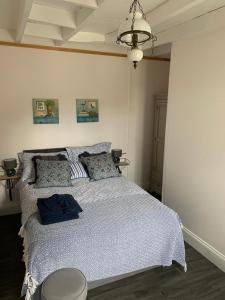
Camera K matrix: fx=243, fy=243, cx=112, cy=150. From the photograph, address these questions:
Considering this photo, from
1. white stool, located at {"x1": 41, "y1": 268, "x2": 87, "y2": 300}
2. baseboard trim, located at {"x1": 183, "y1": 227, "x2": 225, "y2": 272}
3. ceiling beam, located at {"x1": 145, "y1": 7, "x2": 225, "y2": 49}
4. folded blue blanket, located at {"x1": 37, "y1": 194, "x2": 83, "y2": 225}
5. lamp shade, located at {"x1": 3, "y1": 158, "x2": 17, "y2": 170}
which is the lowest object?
baseboard trim, located at {"x1": 183, "y1": 227, "x2": 225, "y2": 272}

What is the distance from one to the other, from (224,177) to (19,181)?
246 centimetres

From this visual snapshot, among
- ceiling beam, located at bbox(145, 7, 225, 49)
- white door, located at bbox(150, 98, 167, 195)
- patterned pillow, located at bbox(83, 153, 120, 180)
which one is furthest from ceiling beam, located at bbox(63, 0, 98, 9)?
white door, located at bbox(150, 98, 167, 195)

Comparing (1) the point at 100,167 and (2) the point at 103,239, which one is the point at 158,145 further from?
(2) the point at 103,239

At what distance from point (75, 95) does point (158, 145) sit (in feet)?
5.44

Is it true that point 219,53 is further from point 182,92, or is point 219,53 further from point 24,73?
point 24,73

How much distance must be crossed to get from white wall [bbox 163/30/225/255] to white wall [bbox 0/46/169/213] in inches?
40.9

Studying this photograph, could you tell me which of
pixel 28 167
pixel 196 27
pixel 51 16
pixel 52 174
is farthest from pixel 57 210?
pixel 196 27

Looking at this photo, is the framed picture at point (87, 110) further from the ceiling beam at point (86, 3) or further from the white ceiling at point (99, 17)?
A: the ceiling beam at point (86, 3)

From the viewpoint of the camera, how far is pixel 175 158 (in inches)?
122

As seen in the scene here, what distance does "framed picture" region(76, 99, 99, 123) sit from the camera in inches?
145

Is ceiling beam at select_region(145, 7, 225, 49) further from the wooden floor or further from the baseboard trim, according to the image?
the wooden floor

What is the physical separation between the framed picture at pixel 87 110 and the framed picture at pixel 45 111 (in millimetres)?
335

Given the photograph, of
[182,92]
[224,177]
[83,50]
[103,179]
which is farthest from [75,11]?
[224,177]

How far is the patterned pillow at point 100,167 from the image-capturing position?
3.19m
